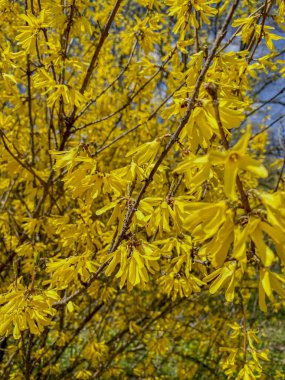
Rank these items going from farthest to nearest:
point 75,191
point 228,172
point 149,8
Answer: point 149,8 < point 75,191 < point 228,172

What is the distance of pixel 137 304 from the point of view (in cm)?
443

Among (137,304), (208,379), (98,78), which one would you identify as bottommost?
(208,379)

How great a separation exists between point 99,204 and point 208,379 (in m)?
2.52

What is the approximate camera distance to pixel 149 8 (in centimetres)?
268

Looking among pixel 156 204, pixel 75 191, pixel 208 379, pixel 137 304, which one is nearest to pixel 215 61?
pixel 156 204

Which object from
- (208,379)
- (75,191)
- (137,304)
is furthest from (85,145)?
(208,379)

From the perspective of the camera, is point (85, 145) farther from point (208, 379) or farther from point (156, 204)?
point (208, 379)

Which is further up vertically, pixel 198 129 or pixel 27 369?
pixel 198 129

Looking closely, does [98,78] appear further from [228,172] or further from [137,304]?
[228,172]

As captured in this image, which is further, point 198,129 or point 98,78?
point 98,78

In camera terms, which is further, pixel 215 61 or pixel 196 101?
pixel 215 61

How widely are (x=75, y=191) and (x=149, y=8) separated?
5.37ft

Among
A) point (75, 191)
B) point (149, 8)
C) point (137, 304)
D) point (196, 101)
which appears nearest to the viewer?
point (196, 101)

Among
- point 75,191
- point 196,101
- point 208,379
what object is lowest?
point 208,379
